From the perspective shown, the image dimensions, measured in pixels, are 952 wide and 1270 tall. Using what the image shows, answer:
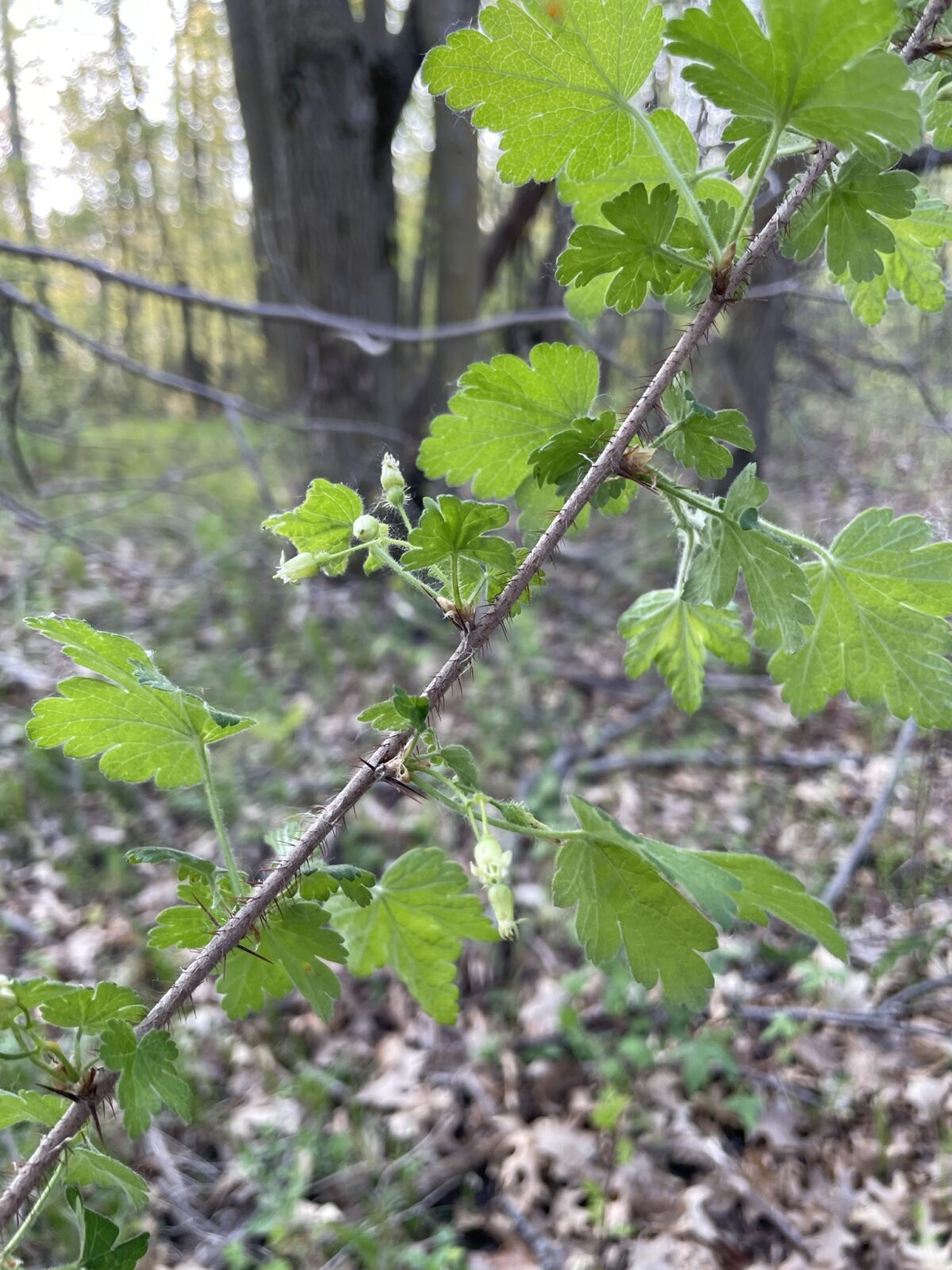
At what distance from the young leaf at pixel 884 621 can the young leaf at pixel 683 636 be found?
7 cm

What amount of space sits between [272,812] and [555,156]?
3.22 metres

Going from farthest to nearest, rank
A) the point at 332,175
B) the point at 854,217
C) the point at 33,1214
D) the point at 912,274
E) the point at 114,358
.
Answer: the point at 332,175 → the point at 114,358 → the point at 912,274 → the point at 854,217 → the point at 33,1214

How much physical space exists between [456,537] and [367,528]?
3.4 inches

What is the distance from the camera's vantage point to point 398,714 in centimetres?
62

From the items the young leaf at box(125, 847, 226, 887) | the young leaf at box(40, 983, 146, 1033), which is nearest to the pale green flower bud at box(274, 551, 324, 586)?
the young leaf at box(125, 847, 226, 887)

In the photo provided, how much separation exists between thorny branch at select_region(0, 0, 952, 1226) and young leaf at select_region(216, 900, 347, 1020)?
5 centimetres

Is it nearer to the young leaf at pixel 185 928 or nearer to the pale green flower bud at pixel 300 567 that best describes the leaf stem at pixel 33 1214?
the young leaf at pixel 185 928

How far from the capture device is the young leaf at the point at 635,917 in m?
0.66

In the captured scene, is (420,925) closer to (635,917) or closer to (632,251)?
(635,917)

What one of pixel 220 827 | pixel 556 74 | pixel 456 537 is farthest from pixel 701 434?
pixel 220 827

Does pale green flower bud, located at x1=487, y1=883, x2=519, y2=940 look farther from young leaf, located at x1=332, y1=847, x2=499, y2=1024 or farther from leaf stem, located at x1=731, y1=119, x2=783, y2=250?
leaf stem, located at x1=731, y1=119, x2=783, y2=250

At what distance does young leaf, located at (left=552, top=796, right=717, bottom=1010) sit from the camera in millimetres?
659

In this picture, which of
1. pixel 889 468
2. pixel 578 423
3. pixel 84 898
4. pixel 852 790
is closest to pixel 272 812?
pixel 84 898

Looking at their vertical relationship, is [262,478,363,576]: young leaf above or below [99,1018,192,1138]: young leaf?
above
